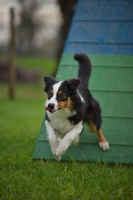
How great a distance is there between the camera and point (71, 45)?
19.7 ft

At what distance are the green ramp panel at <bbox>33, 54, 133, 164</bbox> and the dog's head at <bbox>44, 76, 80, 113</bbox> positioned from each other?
0.74 m

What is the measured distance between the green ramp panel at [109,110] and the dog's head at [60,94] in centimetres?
74

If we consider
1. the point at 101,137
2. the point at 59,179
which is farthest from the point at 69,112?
the point at 59,179

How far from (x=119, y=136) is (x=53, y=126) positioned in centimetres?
87

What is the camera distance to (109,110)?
510 centimetres

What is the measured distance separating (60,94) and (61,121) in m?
0.50

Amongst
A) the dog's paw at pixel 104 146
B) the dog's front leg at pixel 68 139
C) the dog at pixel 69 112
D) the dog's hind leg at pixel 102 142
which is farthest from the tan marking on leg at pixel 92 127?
the dog's front leg at pixel 68 139

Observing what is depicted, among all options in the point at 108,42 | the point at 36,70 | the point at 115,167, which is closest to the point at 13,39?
the point at 36,70

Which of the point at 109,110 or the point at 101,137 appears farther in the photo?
the point at 109,110

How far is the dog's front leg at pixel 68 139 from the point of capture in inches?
168

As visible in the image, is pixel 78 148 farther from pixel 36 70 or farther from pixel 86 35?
pixel 36 70

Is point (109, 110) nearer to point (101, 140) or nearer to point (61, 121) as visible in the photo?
point (101, 140)

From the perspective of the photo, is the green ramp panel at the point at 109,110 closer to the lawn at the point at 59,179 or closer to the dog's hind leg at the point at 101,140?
the dog's hind leg at the point at 101,140

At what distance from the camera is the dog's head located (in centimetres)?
393
